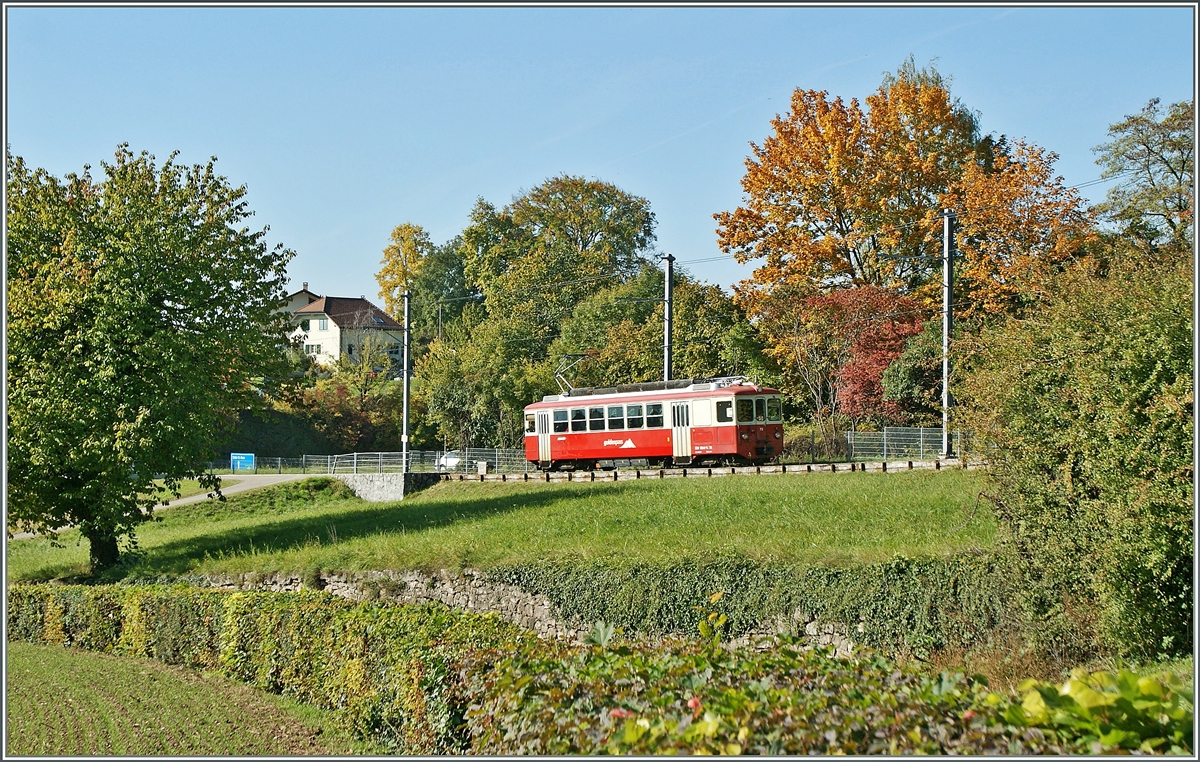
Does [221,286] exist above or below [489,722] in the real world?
above

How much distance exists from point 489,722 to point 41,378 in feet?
56.8

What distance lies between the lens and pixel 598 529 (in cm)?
1962

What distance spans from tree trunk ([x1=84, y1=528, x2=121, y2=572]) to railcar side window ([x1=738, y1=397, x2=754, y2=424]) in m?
16.0

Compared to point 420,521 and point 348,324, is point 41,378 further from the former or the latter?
point 348,324

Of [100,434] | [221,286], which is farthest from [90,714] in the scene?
[221,286]

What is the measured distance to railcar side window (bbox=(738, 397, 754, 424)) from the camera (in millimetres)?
27672

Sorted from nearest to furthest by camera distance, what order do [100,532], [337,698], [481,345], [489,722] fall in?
[489,722] → [337,698] → [100,532] → [481,345]

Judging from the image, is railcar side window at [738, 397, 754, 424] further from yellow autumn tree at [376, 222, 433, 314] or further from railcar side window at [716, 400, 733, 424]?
yellow autumn tree at [376, 222, 433, 314]

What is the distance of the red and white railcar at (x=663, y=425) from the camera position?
27.8 meters

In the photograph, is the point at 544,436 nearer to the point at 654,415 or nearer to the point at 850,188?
the point at 654,415

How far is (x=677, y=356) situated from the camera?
39.7 metres

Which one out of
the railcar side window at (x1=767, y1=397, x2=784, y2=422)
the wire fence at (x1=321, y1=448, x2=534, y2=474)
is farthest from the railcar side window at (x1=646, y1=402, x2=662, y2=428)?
the wire fence at (x1=321, y1=448, x2=534, y2=474)

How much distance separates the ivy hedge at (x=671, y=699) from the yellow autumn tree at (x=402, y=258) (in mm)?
59469

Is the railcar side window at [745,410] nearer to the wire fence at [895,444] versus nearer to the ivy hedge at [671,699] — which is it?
the wire fence at [895,444]
